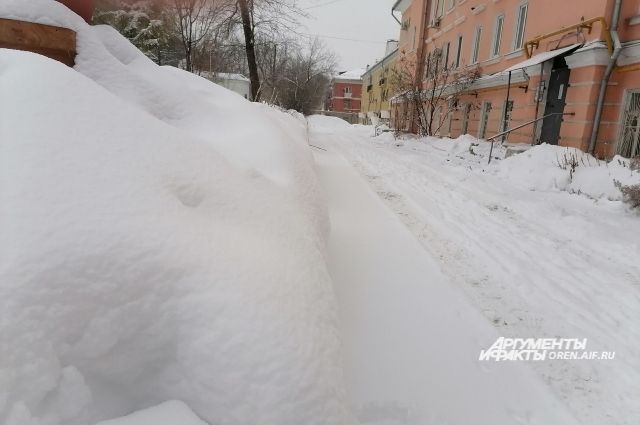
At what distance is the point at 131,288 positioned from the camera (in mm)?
1345

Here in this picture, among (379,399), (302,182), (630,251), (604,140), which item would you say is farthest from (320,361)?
(604,140)

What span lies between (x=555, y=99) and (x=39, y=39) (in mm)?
12373

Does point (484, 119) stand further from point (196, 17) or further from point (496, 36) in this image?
point (196, 17)

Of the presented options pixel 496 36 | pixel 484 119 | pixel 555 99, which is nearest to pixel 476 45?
pixel 496 36

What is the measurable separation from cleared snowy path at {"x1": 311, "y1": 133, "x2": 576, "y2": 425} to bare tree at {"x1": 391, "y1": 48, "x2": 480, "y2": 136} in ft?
47.6

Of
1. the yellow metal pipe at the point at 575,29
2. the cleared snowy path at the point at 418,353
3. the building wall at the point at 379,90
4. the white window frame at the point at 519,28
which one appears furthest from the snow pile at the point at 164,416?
the building wall at the point at 379,90

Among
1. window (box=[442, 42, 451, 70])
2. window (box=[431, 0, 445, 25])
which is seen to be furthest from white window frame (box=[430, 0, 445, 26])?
window (box=[442, 42, 451, 70])

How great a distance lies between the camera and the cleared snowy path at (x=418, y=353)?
2125 millimetres

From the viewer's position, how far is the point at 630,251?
4414mm

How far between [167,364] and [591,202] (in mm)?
6799

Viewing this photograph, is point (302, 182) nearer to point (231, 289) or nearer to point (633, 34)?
point (231, 289)

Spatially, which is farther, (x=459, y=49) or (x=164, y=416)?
(x=459, y=49)

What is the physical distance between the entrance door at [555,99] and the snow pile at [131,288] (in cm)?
1185

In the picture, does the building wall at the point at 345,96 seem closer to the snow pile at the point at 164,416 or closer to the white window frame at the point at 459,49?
the white window frame at the point at 459,49
